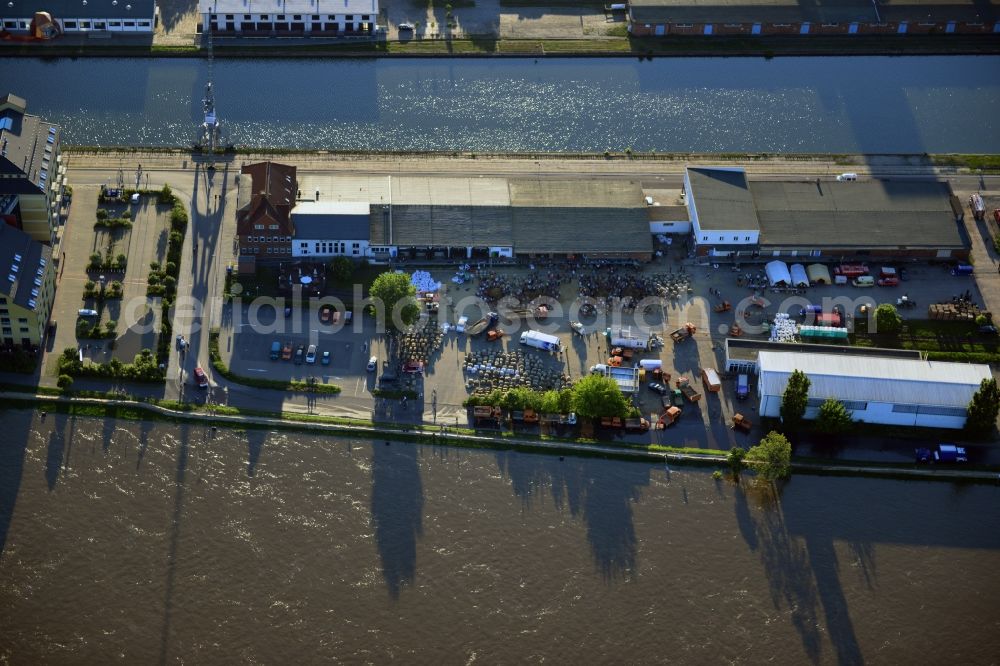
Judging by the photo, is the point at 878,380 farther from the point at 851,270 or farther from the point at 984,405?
the point at 851,270

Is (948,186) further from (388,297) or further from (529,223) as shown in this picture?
(388,297)

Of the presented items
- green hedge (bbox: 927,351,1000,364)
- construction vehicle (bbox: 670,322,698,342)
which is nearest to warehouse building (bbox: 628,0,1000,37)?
construction vehicle (bbox: 670,322,698,342)

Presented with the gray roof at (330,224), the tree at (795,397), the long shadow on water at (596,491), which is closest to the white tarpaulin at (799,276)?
the tree at (795,397)

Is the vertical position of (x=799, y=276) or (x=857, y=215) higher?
(x=857, y=215)

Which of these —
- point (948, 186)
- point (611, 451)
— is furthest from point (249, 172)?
point (948, 186)

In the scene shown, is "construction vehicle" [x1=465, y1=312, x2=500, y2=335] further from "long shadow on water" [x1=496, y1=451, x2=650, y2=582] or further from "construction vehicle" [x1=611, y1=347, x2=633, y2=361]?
"long shadow on water" [x1=496, y1=451, x2=650, y2=582]

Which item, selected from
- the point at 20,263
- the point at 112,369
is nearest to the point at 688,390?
A: the point at 112,369
